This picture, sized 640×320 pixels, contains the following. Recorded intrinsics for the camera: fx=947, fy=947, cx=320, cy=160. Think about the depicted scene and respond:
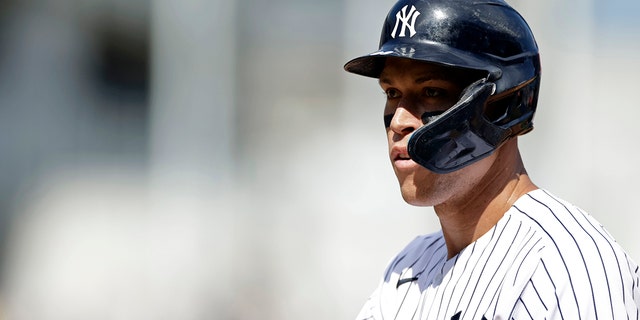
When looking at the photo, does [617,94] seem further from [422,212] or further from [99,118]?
[99,118]

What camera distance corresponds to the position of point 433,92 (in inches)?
98.9

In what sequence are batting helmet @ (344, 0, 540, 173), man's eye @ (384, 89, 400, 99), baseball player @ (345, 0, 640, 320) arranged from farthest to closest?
1. man's eye @ (384, 89, 400, 99)
2. batting helmet @ (344, 0, 540, 173)
3. baseball player @ (345, 0, 640, 320)

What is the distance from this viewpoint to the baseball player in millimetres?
2291

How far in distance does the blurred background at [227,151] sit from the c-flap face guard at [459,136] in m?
3.26

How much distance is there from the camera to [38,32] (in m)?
5.95

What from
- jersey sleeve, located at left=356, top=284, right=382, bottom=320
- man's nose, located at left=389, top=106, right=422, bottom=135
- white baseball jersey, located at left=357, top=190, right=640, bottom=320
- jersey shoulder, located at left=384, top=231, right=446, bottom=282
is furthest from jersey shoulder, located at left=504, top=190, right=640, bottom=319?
jersey sleeve, located at left=356, top=284, right=382, bottom=320

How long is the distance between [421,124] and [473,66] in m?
0.21

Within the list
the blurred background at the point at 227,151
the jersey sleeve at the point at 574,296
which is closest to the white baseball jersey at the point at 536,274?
the jersey sleeve at the point at 574,296

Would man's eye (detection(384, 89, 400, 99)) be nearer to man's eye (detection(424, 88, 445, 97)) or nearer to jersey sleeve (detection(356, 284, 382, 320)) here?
man's eye (detection(424, 88, 445, 97))

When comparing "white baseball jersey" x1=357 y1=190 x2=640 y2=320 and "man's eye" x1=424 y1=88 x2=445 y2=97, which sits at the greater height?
"man's eye" x1=424 y1=88 x2=445 y2=97

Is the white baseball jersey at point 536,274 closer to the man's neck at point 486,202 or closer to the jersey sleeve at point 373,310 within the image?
the man's neck at point 486,202

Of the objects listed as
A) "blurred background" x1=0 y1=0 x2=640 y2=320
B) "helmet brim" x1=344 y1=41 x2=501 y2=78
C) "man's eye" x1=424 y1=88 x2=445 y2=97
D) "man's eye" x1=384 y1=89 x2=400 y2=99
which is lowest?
"blurred background" x1=0 y1=0 x2=640 y2=320

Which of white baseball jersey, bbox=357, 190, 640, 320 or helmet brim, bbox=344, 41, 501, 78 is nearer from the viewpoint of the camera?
white baseball jersey, bbox=357, 190, 640, 320

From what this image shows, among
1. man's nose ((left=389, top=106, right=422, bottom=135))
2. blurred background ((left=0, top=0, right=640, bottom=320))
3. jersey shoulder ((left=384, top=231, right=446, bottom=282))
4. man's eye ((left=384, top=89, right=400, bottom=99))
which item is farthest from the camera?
blurred background ((left=0, top=0, right=640, bottom=320))
